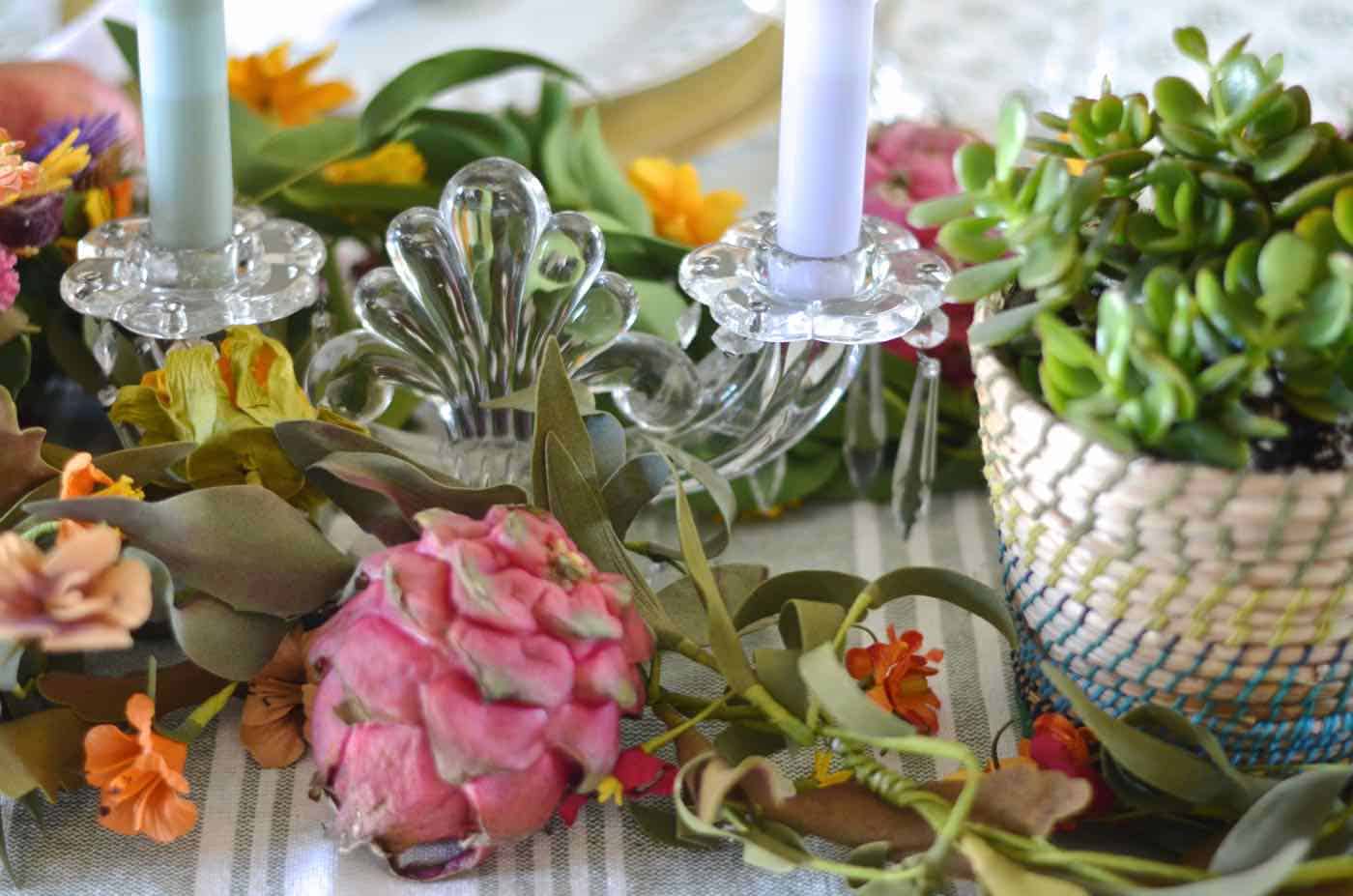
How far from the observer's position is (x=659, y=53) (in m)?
0.72

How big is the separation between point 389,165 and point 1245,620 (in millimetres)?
333

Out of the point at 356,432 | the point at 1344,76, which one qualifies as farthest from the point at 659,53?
the point at 356,432

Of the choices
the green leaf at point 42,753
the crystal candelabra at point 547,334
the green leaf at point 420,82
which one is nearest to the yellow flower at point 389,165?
the green leaf at point 420,82

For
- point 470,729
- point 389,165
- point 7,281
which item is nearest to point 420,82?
point 389,165

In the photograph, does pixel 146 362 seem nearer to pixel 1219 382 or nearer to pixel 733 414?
pixel 733 414

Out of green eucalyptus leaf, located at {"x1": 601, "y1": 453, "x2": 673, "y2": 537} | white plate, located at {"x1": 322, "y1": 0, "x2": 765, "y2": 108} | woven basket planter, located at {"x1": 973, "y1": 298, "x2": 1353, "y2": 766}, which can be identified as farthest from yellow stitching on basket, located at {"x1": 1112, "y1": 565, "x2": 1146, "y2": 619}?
white plate, located at {"x1": 322, "y1": 0, "x2": 765, "y2": 108}

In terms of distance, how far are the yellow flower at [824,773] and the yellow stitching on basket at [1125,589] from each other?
65 millimetres

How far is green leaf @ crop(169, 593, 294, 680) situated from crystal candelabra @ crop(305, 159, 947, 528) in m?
0.08

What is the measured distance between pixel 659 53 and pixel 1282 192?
46 centimetres

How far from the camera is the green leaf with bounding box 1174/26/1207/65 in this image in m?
0.31

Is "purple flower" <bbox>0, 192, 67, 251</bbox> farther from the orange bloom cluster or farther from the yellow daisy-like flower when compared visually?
the orange bloom cluster

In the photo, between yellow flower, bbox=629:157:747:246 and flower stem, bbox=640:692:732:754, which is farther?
yellow flower, bbox=629:157:747:246

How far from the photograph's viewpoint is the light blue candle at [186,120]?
36cm

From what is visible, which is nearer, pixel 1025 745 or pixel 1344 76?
pixel 1025 745
